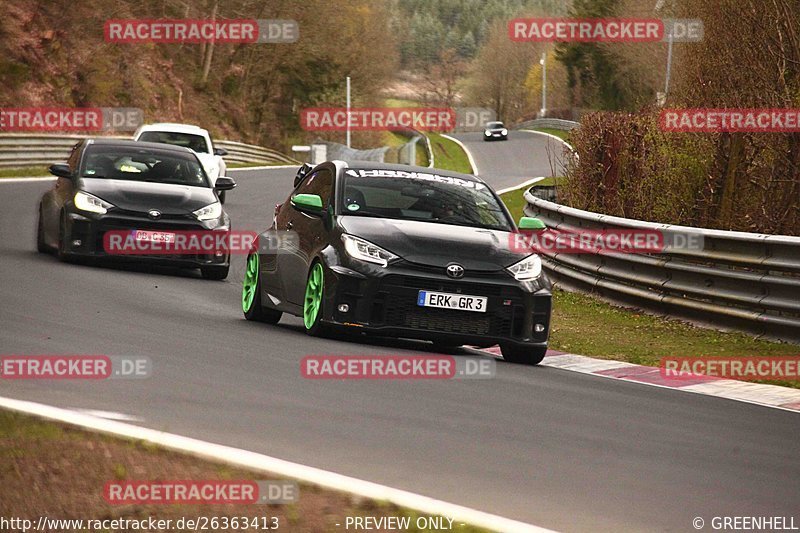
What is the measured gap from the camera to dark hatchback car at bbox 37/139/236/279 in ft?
57.1

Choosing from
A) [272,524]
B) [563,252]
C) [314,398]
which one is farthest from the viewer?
[563,252]

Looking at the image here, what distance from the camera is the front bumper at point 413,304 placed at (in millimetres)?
11711

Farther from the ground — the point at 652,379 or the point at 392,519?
the point at 392,519

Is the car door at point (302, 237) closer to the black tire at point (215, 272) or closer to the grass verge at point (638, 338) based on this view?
the grass verge at point (638, 338)

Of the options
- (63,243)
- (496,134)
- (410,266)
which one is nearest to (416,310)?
(410,266)

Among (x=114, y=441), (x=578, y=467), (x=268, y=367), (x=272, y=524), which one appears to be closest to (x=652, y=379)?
(x=268, y=367)

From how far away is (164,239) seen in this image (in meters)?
17.5

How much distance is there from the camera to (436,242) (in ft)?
39.5

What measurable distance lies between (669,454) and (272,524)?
10.1 ft

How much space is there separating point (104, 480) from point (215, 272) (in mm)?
12362

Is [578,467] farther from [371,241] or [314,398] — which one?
[371,241]

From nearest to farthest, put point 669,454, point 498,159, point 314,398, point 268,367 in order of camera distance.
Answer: point 669,454, point 314,398, point 268,367, point 498,159

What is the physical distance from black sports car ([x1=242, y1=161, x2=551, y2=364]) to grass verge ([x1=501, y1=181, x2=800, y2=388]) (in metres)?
1.47

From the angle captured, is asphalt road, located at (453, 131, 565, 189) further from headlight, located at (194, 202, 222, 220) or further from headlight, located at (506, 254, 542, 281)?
headlight, located at (506, 254, 542, 281)
